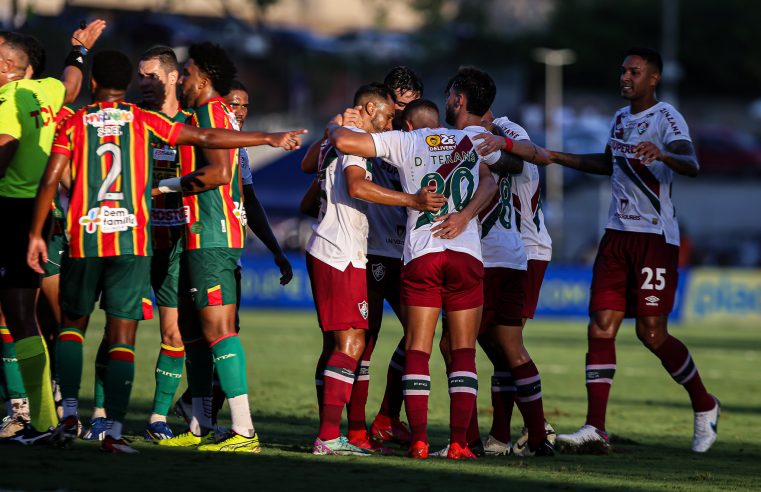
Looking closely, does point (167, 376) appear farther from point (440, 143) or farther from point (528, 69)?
point (528, 69)

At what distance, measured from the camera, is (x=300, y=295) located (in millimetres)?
31797

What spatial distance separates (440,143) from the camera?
8500mm

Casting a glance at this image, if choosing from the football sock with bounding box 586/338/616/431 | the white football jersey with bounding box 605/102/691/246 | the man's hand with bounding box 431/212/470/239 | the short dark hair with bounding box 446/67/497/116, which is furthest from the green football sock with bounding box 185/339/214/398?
the white football jersey with bounding box 605/102/691/246

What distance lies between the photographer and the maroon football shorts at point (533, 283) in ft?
31.9

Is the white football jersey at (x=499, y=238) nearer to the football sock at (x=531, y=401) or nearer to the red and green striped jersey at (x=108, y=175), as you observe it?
the football sock at (x=531, y=401)

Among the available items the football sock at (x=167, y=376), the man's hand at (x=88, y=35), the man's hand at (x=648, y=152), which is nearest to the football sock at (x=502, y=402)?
the man's hand at (x=648, y=152)

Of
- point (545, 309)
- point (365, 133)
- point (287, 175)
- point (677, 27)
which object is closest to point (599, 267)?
point (365, 133)

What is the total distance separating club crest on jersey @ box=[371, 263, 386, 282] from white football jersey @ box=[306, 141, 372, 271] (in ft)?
2.01

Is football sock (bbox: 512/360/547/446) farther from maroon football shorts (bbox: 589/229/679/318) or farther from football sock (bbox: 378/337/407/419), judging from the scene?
maroon football shorts (bbox: 589/229/679/318)

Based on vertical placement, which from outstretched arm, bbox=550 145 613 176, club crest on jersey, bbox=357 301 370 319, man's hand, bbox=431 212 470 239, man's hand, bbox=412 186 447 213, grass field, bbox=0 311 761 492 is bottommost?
grass field, bbox=0 311 761 492

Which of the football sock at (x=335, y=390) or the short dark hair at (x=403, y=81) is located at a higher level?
the short dark hair at (x=403, y=81)

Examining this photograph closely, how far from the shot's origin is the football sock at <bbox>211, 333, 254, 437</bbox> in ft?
27.2

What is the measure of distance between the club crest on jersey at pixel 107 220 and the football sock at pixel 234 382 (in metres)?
1.01

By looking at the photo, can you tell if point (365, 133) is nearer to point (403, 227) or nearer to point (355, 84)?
point (403, 227)
